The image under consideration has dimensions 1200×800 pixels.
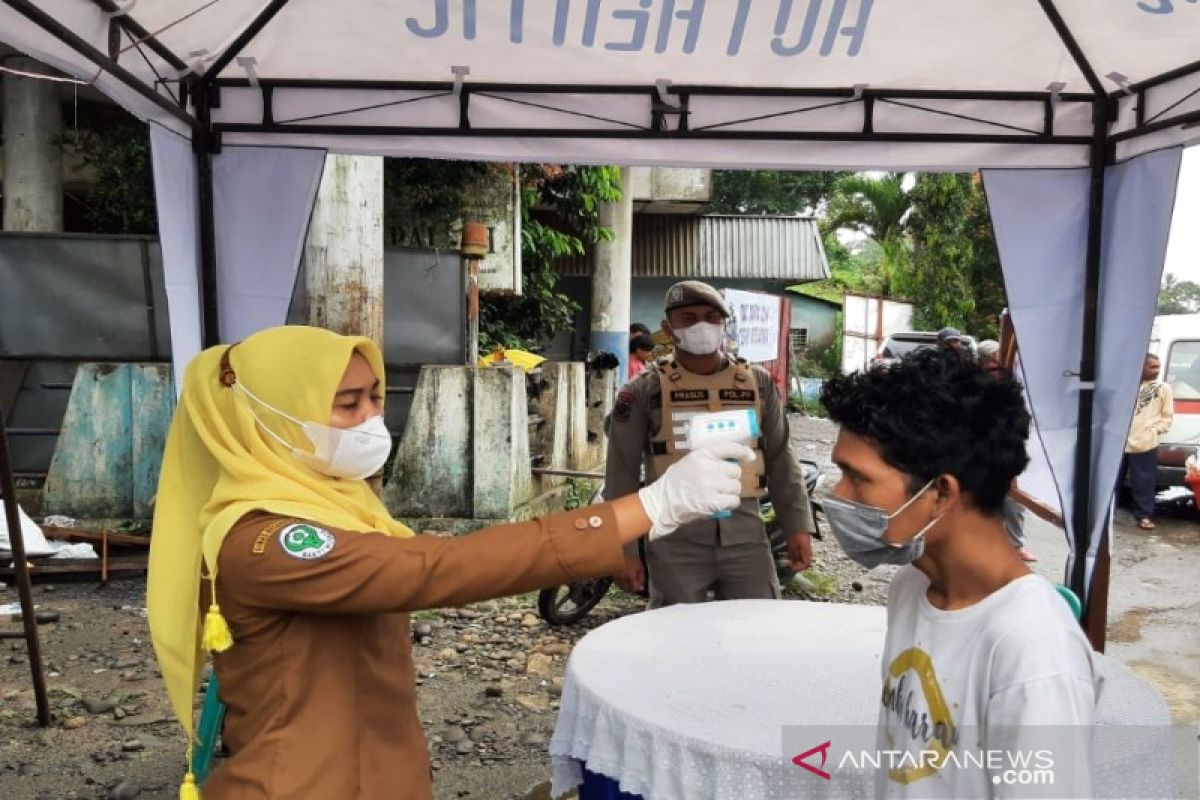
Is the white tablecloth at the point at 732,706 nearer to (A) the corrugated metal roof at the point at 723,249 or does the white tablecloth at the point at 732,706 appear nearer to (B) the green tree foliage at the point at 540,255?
(B) the green tree foliage at the point at 540,255

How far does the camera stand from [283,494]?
67.2 inches

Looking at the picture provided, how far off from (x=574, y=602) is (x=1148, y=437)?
20.0 feet

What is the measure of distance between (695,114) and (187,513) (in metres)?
2.88

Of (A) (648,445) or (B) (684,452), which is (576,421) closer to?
(A) (648,445)

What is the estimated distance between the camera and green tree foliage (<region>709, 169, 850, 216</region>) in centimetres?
2869

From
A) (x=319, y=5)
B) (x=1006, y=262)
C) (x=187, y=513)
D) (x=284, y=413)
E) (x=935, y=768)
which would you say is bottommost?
(x=935, y=768)

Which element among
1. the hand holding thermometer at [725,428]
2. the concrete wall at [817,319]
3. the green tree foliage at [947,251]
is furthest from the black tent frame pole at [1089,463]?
the concrete wall at [817,319]

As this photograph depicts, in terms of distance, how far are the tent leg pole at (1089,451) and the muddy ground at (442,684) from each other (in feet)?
2.57

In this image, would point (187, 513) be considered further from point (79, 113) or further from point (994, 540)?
point (79, 113)

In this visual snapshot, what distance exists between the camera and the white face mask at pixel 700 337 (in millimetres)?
3779

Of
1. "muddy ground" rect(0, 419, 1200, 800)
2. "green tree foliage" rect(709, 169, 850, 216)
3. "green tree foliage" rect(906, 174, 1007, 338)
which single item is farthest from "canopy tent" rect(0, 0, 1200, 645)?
"green tree foliage" rect(709, 169, 850, 216)

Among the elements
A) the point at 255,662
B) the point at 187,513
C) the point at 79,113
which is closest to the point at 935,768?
the point at 255,662

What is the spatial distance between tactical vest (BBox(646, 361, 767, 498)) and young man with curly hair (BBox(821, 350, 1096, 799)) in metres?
2.10

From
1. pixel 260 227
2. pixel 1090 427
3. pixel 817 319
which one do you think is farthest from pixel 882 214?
pixel 260 227
